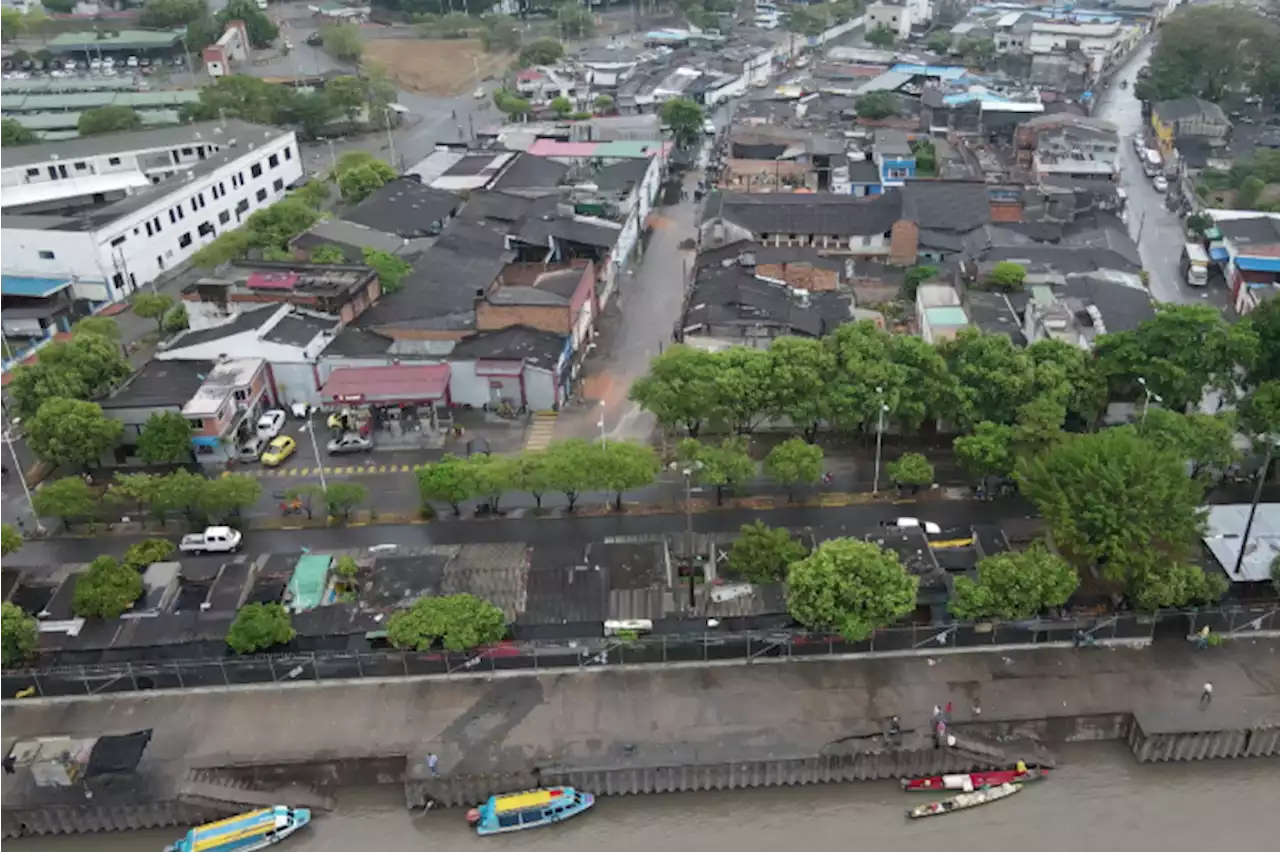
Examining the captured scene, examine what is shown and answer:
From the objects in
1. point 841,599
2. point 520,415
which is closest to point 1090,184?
point 520,415

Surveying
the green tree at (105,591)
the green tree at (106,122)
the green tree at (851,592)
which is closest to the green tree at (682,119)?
the green tree at (106,122)

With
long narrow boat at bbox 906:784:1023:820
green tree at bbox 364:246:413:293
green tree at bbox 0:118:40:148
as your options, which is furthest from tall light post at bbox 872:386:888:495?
green tree at bbox 0:118:40:148

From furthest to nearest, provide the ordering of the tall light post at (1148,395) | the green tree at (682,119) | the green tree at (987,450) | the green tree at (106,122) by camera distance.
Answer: the green tree at (682,119), the green tree at (106,122), the tall light post at (1148,395), the green tree at (987,450)

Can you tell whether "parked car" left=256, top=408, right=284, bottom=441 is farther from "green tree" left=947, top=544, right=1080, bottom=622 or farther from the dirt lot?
the dirt lot

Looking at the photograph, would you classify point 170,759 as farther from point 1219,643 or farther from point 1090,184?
point 1090,184

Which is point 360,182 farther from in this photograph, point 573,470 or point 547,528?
point 573,470

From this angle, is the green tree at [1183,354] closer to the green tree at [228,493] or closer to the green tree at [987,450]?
the green tree at [987,450]

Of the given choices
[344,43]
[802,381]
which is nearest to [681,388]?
[802,381]
